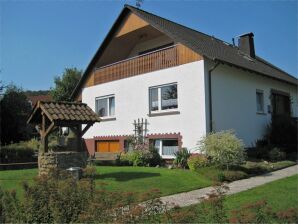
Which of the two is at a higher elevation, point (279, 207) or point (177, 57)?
point (177, 57)

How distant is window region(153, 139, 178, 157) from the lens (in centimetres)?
2008

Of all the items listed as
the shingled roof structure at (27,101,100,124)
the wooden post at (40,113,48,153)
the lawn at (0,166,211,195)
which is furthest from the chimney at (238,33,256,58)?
the wooden post at (40,113,48,153)

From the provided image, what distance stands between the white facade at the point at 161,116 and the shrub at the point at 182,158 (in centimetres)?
86

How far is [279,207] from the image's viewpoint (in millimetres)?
8547

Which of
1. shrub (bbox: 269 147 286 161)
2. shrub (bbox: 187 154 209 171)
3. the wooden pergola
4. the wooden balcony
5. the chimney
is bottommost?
shrub (bbox: 187 154 209 171)

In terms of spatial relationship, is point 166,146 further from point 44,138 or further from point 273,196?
point 273,196

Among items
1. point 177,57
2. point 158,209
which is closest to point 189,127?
point 177,57

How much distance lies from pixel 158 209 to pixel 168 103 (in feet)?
49.5

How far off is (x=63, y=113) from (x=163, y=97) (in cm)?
840

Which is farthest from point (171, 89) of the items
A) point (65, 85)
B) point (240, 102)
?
point (65, 85)

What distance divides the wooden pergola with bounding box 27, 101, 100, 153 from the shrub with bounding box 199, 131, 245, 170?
4.87 m

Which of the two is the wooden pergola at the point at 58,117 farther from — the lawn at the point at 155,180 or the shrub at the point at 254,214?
the shrub at the point at 254,214

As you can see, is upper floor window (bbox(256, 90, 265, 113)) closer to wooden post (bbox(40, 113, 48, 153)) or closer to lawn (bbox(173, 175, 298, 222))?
lawn (bbox(173, 175, 298, 222))

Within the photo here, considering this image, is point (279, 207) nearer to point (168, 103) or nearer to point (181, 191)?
point (181, 191)
